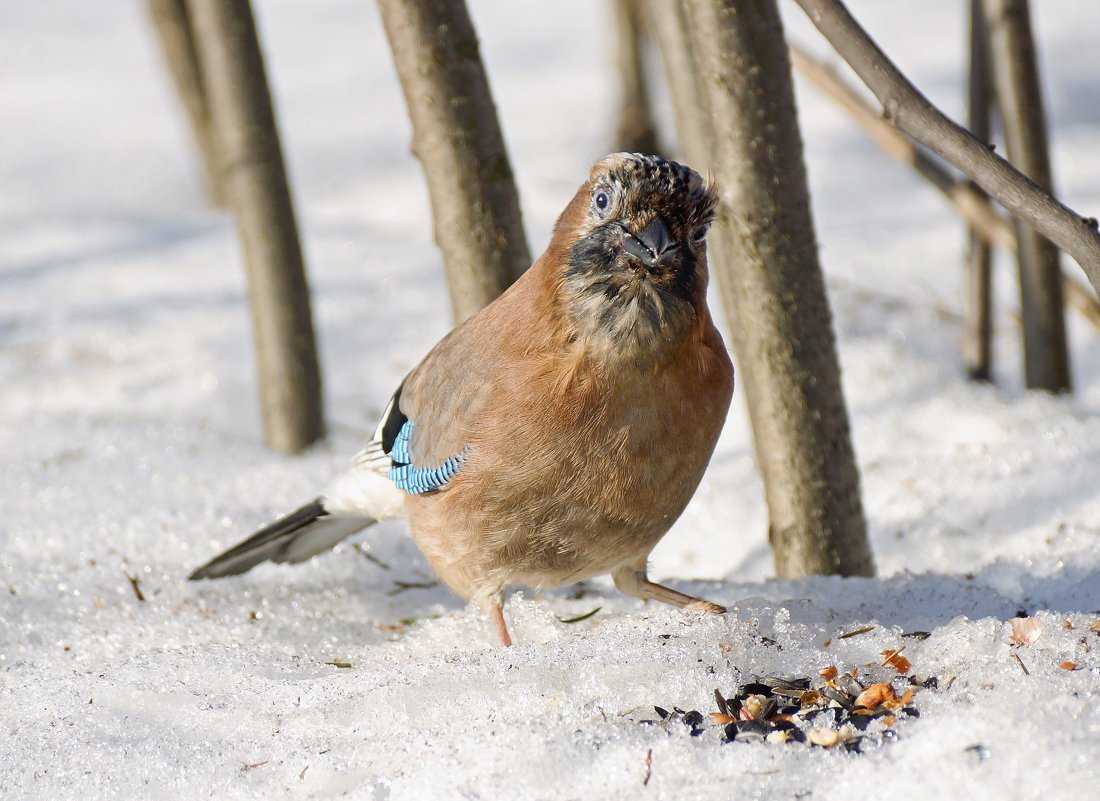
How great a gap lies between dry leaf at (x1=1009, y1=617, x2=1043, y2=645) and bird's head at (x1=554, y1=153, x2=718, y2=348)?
0.87m

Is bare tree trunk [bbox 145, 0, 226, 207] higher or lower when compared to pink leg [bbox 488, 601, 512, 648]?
higher

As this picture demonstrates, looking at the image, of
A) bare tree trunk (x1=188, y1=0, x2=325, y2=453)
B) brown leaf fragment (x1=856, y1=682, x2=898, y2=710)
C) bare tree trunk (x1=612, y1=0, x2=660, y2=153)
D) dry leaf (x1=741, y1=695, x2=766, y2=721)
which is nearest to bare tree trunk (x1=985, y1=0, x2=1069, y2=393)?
brown leaf fragment (x1=856, y1=682, x2=898, y2=710)

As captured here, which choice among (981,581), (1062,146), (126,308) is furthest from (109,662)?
(1062,146)

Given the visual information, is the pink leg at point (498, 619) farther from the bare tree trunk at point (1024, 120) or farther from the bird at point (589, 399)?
the bare tree trunk at point (1024, 120)

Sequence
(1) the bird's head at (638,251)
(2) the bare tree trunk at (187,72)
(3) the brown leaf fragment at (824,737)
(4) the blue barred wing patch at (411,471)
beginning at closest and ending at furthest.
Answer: (3) the brown leaf fragment at (824,737)
(1) the bird's head at (638,251)
(4) the blue barred wing patch at (411,471)
(2) the bare tree trunk at (187,72)

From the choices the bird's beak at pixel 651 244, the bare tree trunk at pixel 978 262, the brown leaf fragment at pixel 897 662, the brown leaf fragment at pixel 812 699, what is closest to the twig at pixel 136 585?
the bird's beak at pixel 651 244

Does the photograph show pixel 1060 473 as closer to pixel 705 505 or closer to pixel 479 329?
pixel 705 505

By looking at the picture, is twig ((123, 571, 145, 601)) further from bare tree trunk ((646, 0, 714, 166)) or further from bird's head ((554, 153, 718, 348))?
bare tree trunk ((646, 0, 714, 166))

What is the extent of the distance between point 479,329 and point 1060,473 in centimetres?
181

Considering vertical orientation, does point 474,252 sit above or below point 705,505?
A: above

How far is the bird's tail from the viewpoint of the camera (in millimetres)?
3213

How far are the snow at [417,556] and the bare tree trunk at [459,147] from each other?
54cm

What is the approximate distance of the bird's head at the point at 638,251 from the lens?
8.11 ft

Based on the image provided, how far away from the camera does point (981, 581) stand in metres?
3.04
